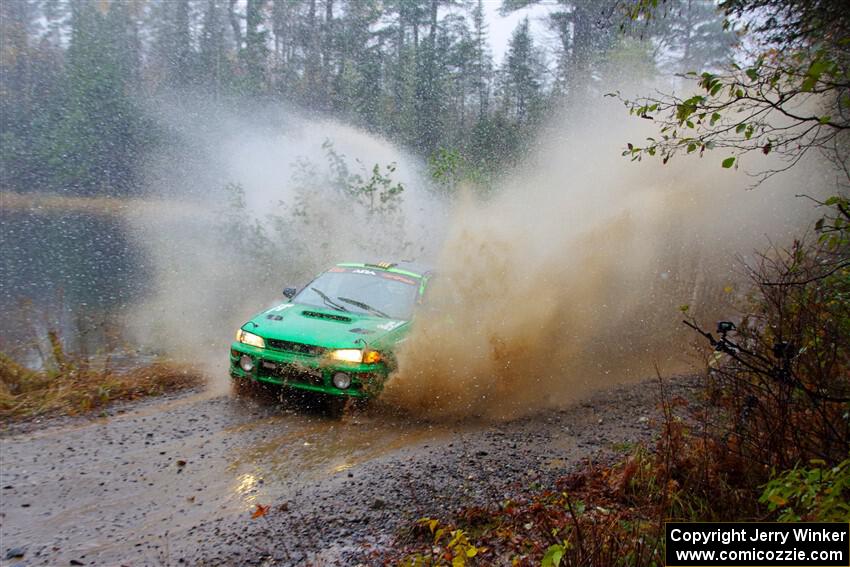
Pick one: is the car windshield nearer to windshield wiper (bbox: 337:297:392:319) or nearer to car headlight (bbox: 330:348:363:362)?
windshield wiper (bbox: 337:297:392:319)

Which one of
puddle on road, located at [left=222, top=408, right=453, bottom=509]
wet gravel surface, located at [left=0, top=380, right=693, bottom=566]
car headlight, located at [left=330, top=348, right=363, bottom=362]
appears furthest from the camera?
car headlight, located at [left=330, top=348, right=363, bottom=362]

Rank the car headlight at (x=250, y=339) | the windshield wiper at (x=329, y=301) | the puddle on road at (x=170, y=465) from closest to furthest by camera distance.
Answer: the puddle on road at (x=170, y=465) → the car headlight at (x=250, y=339) → the windshield wiper at (x=329, y=301)

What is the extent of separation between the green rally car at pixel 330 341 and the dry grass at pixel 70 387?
1633 millimetres

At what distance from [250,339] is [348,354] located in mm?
1384

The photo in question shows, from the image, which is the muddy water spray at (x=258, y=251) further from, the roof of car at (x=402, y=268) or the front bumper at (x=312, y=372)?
the roof of car at (x=402, y=268)

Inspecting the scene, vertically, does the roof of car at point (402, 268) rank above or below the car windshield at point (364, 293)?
above

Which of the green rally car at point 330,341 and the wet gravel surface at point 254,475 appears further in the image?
the green rally car at point 330,341

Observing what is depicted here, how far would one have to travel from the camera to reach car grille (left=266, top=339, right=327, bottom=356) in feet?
23.1

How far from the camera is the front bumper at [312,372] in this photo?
698cm

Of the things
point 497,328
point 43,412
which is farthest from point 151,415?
point 497,328

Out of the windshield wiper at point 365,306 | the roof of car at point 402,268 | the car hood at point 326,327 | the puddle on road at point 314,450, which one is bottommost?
the puddle on road at point 314,450

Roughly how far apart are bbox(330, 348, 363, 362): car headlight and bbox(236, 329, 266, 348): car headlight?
0.99 meters

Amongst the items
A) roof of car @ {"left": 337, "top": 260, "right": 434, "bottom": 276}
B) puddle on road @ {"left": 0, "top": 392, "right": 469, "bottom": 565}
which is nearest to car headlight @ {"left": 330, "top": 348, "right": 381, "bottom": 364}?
puddle on road @ {"left": 0, "top": 392, "right": 469, "bottom": 565}

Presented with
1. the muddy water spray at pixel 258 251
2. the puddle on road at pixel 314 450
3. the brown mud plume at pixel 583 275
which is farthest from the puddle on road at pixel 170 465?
the muddy water spray at pixel 258 251
